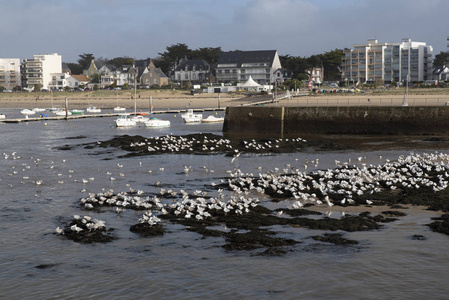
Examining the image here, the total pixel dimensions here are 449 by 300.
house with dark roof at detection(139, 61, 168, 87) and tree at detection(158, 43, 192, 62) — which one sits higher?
tree at detection(158, 43, 192, 62)

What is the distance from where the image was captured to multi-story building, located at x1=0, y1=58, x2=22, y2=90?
16662cm

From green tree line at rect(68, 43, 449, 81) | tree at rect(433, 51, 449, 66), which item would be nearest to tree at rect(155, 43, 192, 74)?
green tree line at rect(68, 43, 449, 81)

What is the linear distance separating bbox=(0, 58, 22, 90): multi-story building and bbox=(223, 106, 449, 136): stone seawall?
14138 centimetres

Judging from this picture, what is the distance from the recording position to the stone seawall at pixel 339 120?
37875mm

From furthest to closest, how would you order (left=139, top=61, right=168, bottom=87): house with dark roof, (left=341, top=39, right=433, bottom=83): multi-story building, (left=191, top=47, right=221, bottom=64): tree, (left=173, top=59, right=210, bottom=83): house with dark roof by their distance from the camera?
(left=191, top=47, right=221, bottom=64): tree → (left=173, top=59, right=210, bottom=83): house with dark roof → (left=139, top=61, right=168, bottom=87): house with dark roof → (left=341, top=39, right=433, bottom=83): multi-story building

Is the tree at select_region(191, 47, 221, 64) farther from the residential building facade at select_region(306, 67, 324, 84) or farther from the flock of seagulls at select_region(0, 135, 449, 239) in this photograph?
the flock of seagulls at select_region(0, 135, 449, 239)

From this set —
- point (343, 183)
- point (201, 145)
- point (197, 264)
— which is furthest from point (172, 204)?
point (201, 145)

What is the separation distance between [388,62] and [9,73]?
11113 centimetres

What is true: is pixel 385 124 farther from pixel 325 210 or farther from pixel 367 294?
pixel 367 294

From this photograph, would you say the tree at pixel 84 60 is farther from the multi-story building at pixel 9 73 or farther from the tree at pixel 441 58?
the tree at pixel 441 58

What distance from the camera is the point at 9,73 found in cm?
16725

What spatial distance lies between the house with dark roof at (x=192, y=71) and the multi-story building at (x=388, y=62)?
37.6 m

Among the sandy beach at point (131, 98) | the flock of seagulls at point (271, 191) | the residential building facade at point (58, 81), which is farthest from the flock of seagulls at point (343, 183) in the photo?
the residential building facade at point (58, 81)

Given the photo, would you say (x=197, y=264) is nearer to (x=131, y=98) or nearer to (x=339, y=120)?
(x=339, y=120)
